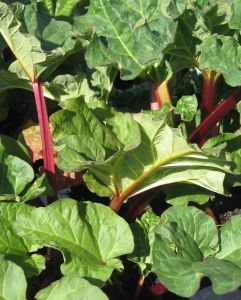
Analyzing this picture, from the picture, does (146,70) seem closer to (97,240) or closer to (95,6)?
(95,6)

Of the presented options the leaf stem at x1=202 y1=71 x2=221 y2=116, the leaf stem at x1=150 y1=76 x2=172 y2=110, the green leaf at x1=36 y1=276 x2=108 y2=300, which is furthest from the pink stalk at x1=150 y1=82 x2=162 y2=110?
the green leaf at x1=36 y1=276 x2=108 y2=300

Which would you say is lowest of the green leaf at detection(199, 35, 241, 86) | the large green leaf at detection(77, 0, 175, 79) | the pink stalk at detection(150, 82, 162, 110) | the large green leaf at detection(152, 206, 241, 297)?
the large green leaf at detection(152, 206, 241, 297)

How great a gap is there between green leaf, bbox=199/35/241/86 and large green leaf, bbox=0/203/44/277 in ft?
1.49

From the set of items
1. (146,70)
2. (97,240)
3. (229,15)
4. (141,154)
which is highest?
(229,15)

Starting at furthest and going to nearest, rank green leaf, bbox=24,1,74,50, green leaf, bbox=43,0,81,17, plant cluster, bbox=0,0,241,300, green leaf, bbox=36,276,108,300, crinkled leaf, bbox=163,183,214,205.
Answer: green leaf, bbox=43,0,81,17 → green leaf, bbox=24,1,74,50 → crinkled leaf, bbox=163,183,214,205 → plant cluster, bbox=0,0,241,300 → green leaf, bbox=36,276,108,300

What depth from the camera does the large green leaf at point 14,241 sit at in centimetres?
111

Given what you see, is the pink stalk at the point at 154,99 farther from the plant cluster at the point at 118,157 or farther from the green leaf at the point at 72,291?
the green leaf at the point at 72,291

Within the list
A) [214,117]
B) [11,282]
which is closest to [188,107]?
[214,117]

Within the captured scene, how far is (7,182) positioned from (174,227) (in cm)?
36

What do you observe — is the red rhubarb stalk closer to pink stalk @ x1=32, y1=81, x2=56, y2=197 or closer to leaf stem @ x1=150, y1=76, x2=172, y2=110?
leaf stem @ x1=150, y1=76, x2=172, y2=110

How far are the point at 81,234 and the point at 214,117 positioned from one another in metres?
0.43

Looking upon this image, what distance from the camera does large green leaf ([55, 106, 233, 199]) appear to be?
1067 millimetres

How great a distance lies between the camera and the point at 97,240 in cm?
113

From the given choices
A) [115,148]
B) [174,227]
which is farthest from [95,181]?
[174,227]
